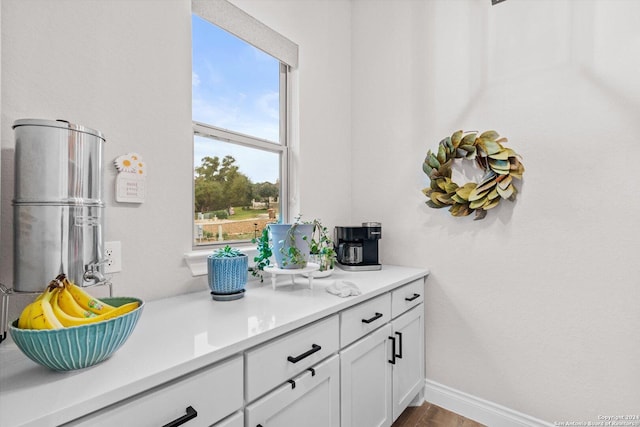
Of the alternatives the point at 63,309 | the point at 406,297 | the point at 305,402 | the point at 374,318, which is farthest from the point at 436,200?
the point at 63,309

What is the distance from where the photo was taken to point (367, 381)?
1.48m

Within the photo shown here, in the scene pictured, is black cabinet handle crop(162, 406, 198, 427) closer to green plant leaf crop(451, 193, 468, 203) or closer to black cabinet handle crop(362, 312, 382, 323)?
black cabinet handle crop(362, 312, 382, 323)

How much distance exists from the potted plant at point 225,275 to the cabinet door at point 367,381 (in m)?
A: 0.53

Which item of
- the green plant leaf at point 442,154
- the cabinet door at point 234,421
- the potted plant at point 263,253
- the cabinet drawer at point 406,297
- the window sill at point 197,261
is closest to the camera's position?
the cabinet door at point 234,421

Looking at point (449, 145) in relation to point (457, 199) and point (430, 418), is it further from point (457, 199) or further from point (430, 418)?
point (430, 418)

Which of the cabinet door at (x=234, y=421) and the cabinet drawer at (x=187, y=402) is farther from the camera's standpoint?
the cabinet door at (x=234, y=421)

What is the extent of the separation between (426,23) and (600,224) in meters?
1.60

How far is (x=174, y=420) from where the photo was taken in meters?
0.76

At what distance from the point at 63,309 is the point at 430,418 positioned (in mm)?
2002

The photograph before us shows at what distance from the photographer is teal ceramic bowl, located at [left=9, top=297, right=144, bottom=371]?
664 millimetres

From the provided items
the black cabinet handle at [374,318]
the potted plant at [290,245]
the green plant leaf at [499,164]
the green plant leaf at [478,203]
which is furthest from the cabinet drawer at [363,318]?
the green plant leaf at [499,164]

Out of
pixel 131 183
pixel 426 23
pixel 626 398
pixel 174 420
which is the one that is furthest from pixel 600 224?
pixel 131 183

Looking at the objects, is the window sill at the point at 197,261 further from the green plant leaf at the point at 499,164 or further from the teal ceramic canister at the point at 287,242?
the green plant leaf at the point at 499,164

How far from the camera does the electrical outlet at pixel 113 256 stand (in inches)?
46.0
